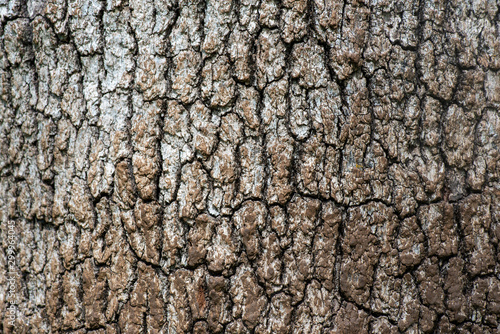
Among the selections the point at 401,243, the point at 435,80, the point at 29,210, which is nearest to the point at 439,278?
the point at 401,243

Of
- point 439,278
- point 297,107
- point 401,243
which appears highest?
point 297,107

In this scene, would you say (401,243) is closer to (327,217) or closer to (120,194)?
(327,217)

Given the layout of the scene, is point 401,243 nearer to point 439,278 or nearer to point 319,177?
point 439,278

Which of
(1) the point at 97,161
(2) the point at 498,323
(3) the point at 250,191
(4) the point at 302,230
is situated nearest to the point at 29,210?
(1) the point at 97,161

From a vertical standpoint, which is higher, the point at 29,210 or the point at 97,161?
the point at 97,161

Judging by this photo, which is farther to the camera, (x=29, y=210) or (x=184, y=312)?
(x=29, y=210)

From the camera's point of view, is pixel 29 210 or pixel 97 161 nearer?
pixel 97 161
